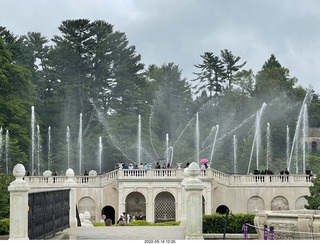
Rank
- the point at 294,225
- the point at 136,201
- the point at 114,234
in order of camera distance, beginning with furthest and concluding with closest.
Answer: the point at 136,201
the point at 114,234
the point at 294,225

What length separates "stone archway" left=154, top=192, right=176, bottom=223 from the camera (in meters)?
55.5

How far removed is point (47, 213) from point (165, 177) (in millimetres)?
30775

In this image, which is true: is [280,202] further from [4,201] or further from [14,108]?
[14,108]

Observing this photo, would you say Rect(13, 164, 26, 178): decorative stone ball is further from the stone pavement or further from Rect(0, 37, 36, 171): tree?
Rect(0, 37, 36, 171): tree

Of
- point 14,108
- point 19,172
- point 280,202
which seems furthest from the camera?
point 14,108

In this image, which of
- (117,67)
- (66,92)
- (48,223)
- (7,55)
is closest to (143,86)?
(117,67)

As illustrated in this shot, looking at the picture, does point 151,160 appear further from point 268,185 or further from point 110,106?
point 268,185

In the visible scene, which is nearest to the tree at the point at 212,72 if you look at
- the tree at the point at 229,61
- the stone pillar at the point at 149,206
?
the tree at the point at 229,61

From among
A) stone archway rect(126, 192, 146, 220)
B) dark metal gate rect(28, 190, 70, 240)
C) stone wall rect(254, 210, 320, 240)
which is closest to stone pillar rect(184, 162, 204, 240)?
stone wall rect(254, 210, 320, 240)

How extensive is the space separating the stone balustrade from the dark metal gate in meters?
26.2

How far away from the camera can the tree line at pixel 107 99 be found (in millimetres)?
81000

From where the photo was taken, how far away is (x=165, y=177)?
2108 inches

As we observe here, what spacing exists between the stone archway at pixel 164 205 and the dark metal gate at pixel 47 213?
28.2 m

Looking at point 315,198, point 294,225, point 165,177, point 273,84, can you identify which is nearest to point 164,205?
point 165,177
